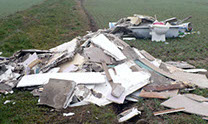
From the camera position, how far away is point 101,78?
5.79m

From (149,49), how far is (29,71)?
6.01 meters

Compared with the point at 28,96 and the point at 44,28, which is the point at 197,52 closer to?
the point at 28,96

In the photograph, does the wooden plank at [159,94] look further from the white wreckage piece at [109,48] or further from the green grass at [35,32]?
the green grass at [35,32]

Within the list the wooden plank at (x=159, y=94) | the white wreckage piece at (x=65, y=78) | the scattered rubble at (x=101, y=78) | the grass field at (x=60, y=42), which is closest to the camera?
the grass field at (x=60, y=42)

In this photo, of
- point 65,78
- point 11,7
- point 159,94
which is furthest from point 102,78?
point 11,7

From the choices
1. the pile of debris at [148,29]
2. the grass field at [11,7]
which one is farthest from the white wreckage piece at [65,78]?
the grass field at [11,7]

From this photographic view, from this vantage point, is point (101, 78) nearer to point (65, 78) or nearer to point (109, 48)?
point (65, 78)

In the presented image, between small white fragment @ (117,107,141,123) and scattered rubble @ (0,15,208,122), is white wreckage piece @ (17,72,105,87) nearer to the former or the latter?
scattered rubble @ (0,15,208,122)

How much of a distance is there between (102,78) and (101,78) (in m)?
0.03

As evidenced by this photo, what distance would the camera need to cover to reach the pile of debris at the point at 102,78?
5.08 meters

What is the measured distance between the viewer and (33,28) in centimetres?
1308

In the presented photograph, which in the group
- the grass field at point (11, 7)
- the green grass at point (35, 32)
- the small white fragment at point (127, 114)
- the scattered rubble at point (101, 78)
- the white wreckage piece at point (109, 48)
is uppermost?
the grass field at point (11, 7)

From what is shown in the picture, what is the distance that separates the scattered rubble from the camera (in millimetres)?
5074

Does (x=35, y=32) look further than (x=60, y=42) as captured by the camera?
Yes
